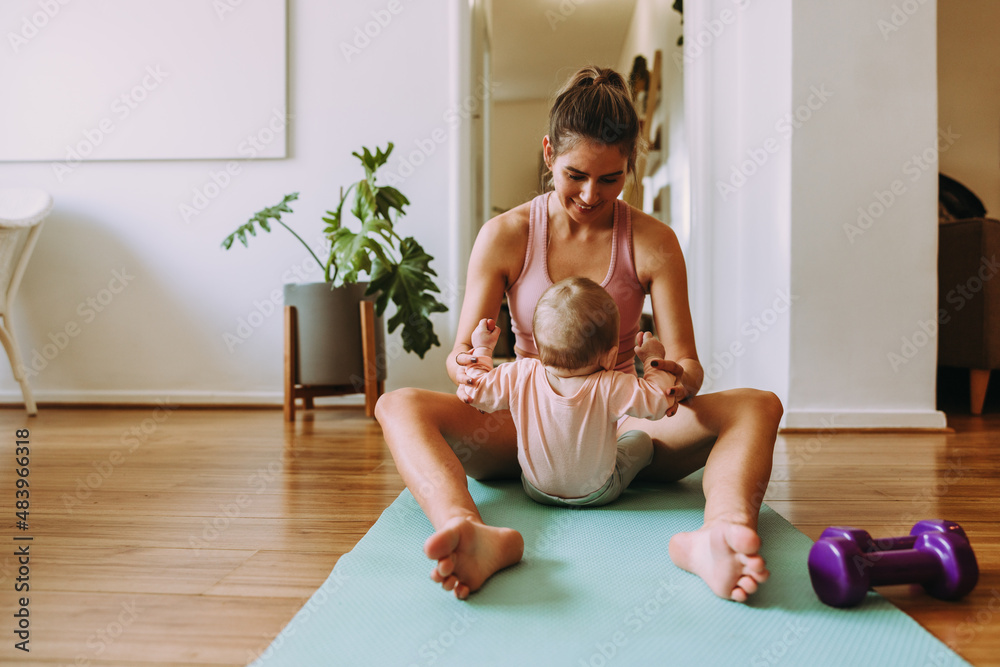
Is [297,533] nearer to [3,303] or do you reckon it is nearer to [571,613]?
[571,613]

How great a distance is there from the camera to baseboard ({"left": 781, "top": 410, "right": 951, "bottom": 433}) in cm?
208

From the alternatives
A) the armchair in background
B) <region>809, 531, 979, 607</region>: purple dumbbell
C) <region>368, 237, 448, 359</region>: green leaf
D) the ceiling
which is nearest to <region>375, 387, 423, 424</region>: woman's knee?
<region>809, 531, 979, 607</region>: purple dumbbell

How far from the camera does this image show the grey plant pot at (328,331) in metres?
2.38

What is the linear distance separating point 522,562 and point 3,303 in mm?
2299

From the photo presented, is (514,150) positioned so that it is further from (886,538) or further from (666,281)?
(886,538)

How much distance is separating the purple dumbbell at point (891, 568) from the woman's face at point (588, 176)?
633 mm

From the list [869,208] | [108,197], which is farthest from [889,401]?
[108,197]

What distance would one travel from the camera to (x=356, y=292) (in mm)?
2404

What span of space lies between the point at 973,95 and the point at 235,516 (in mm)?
3389

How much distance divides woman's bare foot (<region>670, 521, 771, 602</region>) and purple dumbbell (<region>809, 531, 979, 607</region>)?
0.22ft

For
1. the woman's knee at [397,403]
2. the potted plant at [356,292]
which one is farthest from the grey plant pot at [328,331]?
the woman's knee at [397,403]

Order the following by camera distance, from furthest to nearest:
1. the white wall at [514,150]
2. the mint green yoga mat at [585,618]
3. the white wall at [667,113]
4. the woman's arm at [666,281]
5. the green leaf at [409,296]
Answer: the white wall at [514,150] < the white wall at [667,113] < the green leaf at [409,296] < the woman's arm at [666,281] < the mint green yoga mat at [585,618]

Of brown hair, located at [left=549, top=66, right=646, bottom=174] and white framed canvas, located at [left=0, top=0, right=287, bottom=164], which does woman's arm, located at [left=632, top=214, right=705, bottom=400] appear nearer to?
brown hair, located at [left=549, top=66, right=646, bottom=174]

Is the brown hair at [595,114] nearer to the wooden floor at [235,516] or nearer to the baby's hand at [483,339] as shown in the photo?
the baby's hand at [483,339]
